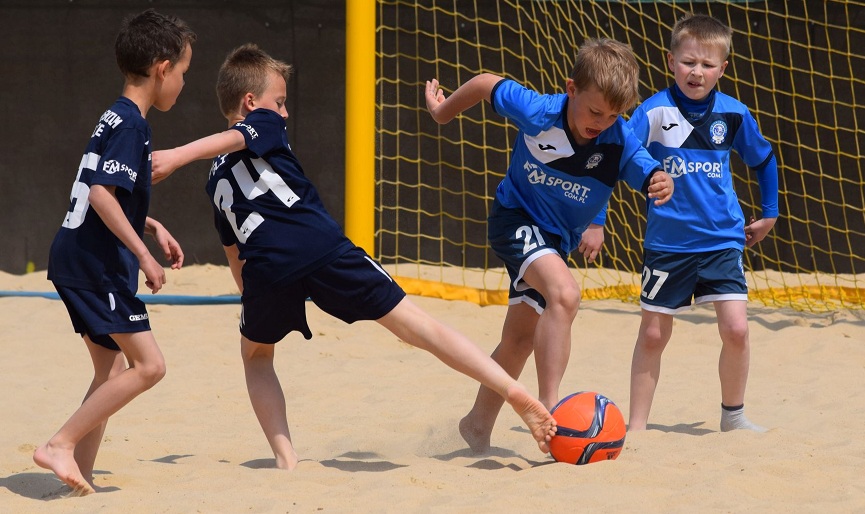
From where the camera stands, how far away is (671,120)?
4.29 meters

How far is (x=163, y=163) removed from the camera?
10.3 feet

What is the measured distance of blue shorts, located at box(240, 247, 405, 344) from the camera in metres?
3.37

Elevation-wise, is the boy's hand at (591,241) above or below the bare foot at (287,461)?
above

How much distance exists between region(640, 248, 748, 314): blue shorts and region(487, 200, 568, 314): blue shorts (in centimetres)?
57

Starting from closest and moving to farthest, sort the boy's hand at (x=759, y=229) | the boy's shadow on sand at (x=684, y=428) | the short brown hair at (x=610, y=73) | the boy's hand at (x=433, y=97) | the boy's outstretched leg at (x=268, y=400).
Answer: the short brown hair at (x=610, y=73) → the boy's outstretched leg at (x=268, y=400) → the boy's hand at (x=433, y=97) → the boy's shadow on sand at (x=684, y=428) → the boy's hand at (x=759, y=229)

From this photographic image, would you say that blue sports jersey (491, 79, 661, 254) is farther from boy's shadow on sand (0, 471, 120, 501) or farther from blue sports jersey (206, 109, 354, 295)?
boy's shadow on sand (0, 471, 120, 501)

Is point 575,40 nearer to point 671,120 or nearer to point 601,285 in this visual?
point 601,285

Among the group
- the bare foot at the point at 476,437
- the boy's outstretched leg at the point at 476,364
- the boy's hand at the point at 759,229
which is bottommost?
the bare foot at the point at 476,437

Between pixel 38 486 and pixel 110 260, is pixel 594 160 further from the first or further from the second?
pixel 38 486

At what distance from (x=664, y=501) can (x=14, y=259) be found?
6953mm

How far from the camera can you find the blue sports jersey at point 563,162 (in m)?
3.69

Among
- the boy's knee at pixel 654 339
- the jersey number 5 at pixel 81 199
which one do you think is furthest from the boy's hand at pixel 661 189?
the jersey number 5 at pixel 81 199

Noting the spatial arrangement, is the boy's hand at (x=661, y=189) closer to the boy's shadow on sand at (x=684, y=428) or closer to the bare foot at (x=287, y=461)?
the boy's shadow on sand at (x=684, y=428)

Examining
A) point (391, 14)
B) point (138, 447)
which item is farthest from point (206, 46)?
point (138, 447)
